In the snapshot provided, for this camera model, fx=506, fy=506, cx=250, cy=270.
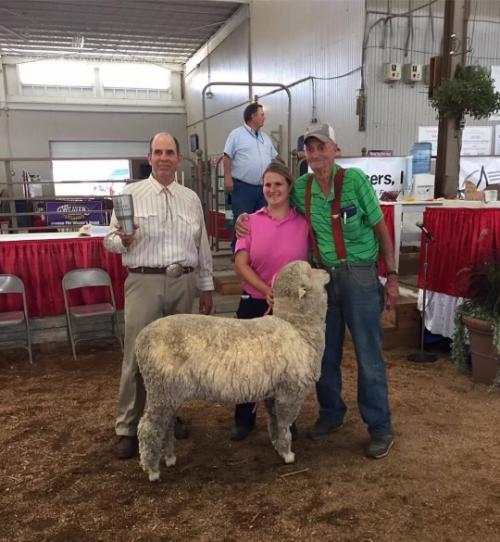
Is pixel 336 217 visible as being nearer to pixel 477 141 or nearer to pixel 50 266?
pixel 50 266

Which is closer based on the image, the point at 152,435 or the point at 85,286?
the point at 152,435

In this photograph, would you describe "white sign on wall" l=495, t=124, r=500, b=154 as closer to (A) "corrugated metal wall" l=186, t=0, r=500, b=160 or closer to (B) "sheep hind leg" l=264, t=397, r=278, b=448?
(A) "corrugated metal wall" l=186, t=0, r=500, b=160

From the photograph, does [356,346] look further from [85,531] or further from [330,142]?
[85,531]

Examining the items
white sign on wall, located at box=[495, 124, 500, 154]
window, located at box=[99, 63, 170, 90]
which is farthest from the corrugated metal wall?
window, located at box=[99, 63, 170, 90]

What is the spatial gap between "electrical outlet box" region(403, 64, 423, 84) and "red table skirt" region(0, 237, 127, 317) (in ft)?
15.8

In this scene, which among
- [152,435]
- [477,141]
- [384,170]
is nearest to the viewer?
[152,435]

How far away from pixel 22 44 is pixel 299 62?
9.08 m

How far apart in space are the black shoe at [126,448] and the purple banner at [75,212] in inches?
182

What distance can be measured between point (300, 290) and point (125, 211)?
95 centimetres

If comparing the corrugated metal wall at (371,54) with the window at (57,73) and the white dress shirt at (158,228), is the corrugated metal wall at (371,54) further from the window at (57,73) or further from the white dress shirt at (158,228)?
the window at (57,73)

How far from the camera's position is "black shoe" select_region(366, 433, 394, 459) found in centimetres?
282

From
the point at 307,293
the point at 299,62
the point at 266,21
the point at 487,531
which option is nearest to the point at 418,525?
the point at 487,531

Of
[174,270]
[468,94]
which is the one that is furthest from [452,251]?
[174,270]

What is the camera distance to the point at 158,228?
2.78 meters
